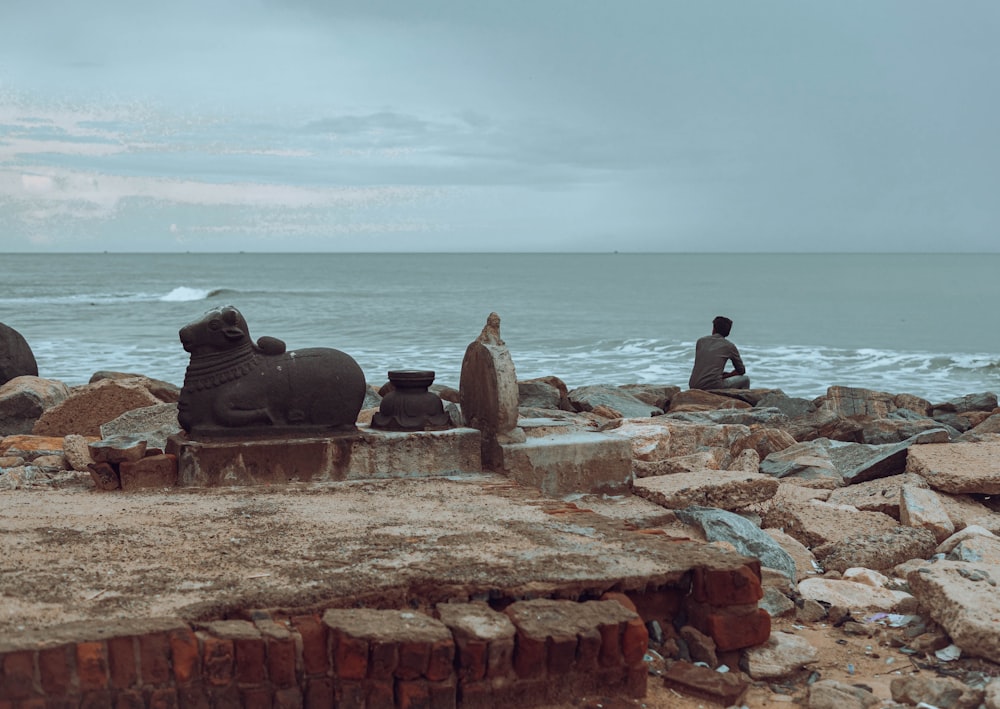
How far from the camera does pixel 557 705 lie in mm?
3783

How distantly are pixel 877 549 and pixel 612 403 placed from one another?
661 cm

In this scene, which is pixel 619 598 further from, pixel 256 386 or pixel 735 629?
pixel 256 386

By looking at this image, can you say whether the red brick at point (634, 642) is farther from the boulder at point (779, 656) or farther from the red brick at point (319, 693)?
the red brick at point (319, 693)

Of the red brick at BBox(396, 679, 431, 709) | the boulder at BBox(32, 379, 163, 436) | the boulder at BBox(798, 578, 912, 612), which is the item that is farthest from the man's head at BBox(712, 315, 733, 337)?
the red brick at BBox(396, 679, 431, 709)

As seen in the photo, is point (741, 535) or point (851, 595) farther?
point (741, 535)

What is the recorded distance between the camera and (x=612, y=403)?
1231 cm

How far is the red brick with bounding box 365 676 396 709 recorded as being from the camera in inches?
141

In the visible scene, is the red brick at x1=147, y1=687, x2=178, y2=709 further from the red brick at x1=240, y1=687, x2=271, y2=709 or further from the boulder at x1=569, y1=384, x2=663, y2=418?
the boulder at x1=569, y1=384, x2=663, y2=418

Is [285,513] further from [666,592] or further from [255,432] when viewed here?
[666,592]

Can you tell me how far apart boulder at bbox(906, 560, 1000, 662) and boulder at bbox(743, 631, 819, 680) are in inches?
22.2

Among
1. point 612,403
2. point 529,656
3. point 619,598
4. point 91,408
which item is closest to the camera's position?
point 529,656

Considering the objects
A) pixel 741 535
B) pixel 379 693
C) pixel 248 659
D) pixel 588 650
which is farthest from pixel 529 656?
pixel 741 535

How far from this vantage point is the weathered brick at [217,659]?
346cm

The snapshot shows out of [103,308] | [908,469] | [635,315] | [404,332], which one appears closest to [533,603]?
[908,469]
